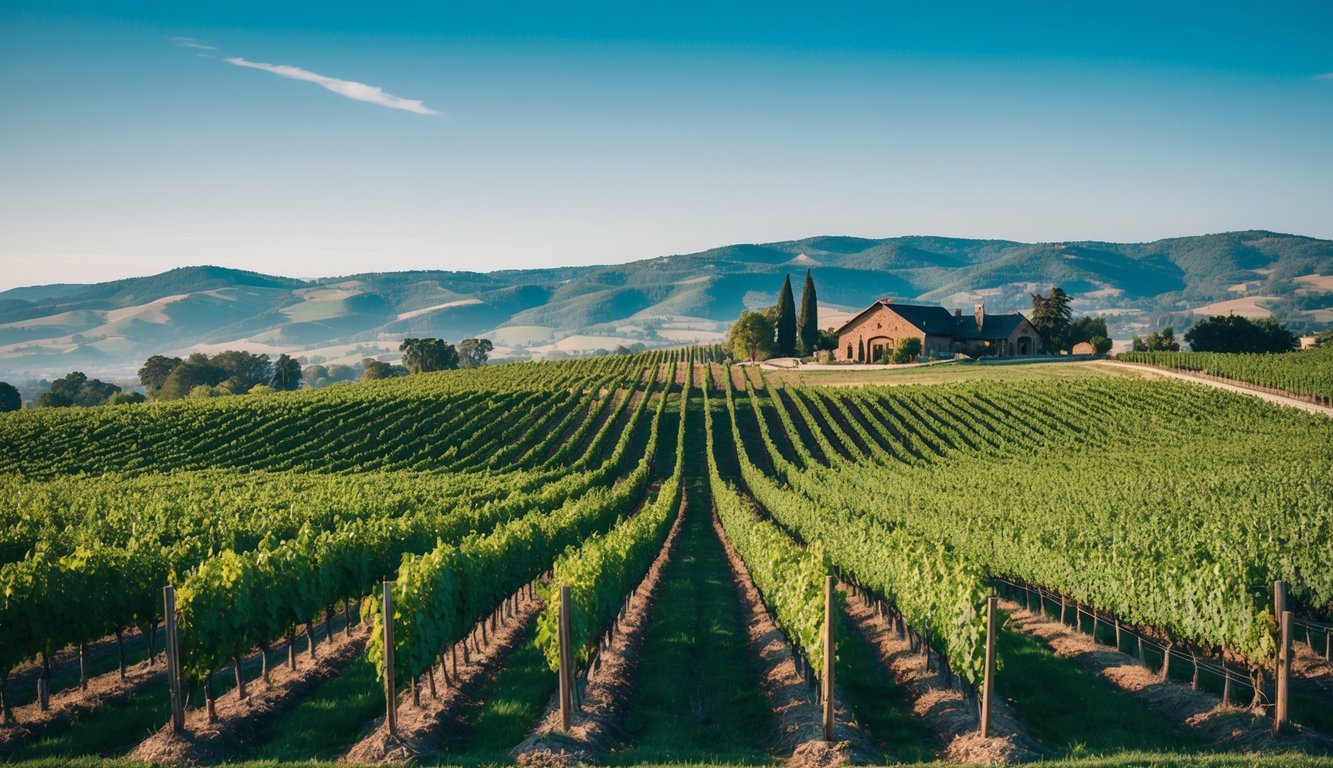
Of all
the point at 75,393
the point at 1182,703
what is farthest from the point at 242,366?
the point at 1182,703

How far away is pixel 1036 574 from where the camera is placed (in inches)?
813

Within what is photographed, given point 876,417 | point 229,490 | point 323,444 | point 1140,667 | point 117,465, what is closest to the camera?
point 1140,667

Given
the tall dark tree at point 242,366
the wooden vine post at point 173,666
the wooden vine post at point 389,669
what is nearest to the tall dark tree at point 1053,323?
the wooden vine post at point 389,669

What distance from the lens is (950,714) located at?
12.5 metres

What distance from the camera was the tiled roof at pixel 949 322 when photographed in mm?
94688

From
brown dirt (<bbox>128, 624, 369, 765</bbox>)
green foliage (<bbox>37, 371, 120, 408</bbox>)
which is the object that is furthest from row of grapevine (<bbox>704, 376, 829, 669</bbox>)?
green foliage (<bbox>37, 371, 120, 408</bbox>)

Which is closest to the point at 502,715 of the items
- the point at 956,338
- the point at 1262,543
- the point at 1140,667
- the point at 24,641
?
the point at 24,641

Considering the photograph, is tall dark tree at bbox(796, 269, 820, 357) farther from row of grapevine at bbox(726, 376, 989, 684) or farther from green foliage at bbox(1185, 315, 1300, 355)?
row of grapevine at bbox(726, 376, 989, 684)

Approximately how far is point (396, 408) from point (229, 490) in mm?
30993

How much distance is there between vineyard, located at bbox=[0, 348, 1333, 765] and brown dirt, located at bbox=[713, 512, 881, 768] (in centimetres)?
7

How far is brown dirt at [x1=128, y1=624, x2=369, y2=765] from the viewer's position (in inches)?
413

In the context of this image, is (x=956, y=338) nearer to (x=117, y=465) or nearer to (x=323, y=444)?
(x=323, y=444)

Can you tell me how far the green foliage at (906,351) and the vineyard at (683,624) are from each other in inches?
2052

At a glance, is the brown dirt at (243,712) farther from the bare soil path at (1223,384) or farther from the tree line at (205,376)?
the tree line at (205,376)
